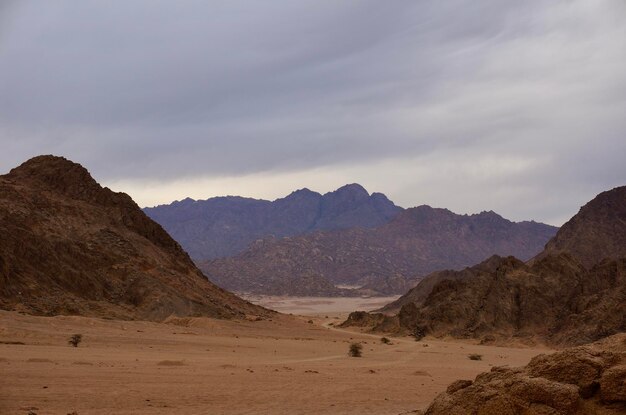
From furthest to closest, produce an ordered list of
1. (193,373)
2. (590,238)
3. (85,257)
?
(590,238) < (85,257) < (193,373)

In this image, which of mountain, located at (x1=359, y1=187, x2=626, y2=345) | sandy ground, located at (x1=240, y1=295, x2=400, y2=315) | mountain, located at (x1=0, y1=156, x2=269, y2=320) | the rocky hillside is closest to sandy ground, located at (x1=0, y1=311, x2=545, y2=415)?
mountain, located at (x1=0, y1=156, x2=269, y2=320)

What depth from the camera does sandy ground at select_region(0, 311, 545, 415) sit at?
54.1 ft

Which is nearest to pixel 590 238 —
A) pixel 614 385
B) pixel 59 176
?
pixel 59 176

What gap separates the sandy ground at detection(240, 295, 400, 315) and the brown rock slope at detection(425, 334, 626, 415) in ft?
434

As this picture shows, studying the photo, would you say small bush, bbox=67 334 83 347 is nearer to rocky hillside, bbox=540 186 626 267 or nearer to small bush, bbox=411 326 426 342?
small bush, bbox=411 326 426 342

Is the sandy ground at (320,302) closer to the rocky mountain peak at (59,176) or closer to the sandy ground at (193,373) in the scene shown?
the rocky mountain peak at (59,176)

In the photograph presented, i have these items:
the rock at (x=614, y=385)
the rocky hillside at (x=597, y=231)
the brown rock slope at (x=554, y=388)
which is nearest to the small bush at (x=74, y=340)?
the brown rock slope at (x=554, y=388)

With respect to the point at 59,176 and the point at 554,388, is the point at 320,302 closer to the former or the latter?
the point at 59,176

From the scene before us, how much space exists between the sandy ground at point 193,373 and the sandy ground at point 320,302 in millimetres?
101646

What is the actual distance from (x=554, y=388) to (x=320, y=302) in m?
157

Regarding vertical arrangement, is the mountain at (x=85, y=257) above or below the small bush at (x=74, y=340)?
above

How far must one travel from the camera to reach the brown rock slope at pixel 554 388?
9.47 metres

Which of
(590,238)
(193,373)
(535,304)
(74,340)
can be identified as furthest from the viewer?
(590,238)

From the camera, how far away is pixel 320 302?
165 m
